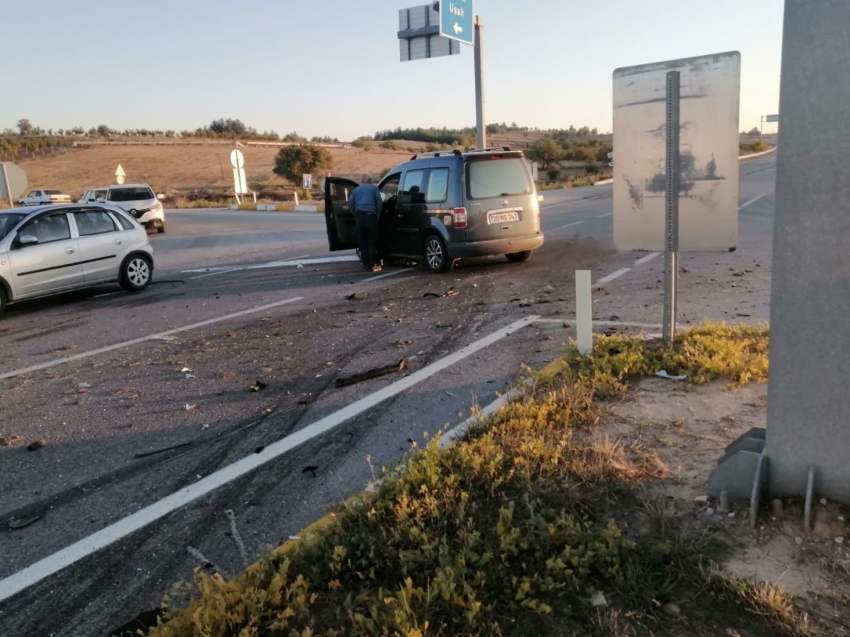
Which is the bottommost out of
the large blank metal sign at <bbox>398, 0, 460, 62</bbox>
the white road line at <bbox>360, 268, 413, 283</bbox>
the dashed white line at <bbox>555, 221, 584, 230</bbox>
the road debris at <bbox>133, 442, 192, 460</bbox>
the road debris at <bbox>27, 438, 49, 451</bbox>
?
the road debris at <bbox>133, 442, 192, 460</bbox>

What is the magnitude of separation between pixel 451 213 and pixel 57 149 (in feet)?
258

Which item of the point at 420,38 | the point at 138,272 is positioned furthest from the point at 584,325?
the point at 420,38

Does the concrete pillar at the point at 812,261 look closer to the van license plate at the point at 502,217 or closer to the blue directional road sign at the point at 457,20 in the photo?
the van license plate at the point at 502,217

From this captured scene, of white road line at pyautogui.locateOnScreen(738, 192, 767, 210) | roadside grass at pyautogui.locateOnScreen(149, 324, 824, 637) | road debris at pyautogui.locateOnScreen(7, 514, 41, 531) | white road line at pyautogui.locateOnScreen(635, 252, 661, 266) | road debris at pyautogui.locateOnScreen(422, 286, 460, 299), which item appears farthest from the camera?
white road line at pyautogui.locateOnScreen(738, 192, 767, 210)

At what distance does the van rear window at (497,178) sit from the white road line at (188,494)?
5.76m

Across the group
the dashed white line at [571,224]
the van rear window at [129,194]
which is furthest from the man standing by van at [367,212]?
the van rear window at [129,194]

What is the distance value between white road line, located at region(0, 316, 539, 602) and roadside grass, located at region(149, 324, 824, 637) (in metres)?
0.79

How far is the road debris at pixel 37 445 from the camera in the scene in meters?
4.91

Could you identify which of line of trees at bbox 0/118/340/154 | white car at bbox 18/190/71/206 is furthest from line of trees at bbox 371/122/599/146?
white car at bbox 18/190/71/206

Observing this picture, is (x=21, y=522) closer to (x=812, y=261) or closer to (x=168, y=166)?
(x=812, y=261)

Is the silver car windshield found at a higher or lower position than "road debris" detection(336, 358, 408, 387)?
higher

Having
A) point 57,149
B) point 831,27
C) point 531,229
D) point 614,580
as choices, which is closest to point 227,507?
point 614,580

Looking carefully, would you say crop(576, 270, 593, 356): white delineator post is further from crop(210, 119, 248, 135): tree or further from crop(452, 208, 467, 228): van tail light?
crop(210, 119, 248, 135): tree

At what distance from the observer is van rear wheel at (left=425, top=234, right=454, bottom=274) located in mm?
11953
